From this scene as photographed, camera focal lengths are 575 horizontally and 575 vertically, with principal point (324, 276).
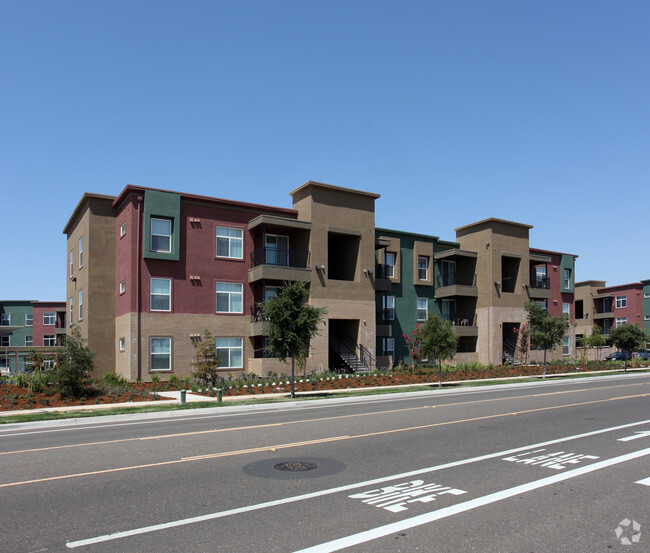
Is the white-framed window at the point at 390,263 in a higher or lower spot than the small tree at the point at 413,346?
higher

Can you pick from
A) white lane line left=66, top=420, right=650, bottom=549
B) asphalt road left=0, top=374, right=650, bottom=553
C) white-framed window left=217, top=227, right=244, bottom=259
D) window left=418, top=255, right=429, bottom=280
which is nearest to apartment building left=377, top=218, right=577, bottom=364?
window left=418, top=255, right=429, bottom=280

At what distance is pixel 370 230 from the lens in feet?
116

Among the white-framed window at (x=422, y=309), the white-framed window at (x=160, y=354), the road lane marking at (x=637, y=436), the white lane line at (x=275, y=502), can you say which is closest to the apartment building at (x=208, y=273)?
the white-framed window at (x=160, y=354)

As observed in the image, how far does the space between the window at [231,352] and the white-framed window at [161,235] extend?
18.6 ft

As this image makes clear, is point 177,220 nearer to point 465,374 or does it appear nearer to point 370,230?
point 370,230

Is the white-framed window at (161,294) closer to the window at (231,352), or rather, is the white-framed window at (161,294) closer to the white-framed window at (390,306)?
the window at (231,352)

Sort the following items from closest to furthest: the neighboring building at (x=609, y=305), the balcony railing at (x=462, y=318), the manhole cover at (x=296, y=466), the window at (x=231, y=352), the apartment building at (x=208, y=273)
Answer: the manhole cover at (x=296, y=466) → the apartment building at (x=208, y=273) → the window at (x=231, y=352) → the balcony railing at (x=462, y=318) → the neighboring building at (x=609, y=305)

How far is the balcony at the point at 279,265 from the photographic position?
3078cm

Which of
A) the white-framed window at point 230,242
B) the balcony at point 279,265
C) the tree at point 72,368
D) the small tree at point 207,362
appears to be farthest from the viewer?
the white-framed window at point 230,242

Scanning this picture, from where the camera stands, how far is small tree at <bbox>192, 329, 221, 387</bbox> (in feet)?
92.0

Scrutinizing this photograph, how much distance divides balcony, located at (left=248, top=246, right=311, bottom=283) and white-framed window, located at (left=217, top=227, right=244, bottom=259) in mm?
852

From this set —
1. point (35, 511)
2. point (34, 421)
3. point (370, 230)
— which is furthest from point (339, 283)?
point (35, 511)

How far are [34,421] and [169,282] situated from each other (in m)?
14.2

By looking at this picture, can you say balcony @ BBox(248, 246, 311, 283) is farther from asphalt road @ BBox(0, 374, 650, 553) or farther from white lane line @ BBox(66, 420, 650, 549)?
white lane line @ BBox(66, 420, 650, 549)
